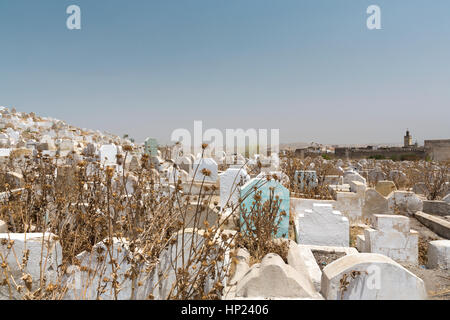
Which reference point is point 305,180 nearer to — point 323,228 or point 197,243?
point 323,228

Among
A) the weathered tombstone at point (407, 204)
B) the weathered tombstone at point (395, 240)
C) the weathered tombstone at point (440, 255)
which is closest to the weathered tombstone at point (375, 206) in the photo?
the weathered tombstone at point (407, 204)

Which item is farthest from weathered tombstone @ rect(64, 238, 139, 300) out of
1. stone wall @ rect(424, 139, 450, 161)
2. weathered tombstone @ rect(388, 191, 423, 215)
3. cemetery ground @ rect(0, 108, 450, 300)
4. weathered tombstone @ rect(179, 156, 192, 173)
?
stone wall @ rect(424, 139, 450, 161)

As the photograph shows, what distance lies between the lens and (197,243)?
7.47ft

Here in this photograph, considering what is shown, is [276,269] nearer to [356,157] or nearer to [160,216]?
[160,216]

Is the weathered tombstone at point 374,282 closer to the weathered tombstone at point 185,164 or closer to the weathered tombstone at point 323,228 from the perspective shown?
the weathered tombstone at point 323,228

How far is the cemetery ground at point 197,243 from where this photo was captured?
6.44 feet

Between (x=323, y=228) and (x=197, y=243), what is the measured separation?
3123 mm

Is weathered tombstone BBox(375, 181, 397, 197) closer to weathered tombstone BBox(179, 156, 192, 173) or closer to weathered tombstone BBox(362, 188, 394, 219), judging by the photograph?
weathered tombstone BBox(362, 188, 394, 219)

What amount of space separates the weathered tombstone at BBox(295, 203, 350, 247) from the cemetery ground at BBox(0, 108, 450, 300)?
0.02 metres

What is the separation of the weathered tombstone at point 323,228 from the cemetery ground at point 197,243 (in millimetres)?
18

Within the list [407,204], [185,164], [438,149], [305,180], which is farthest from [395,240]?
[438,149]

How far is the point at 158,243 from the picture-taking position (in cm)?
234
